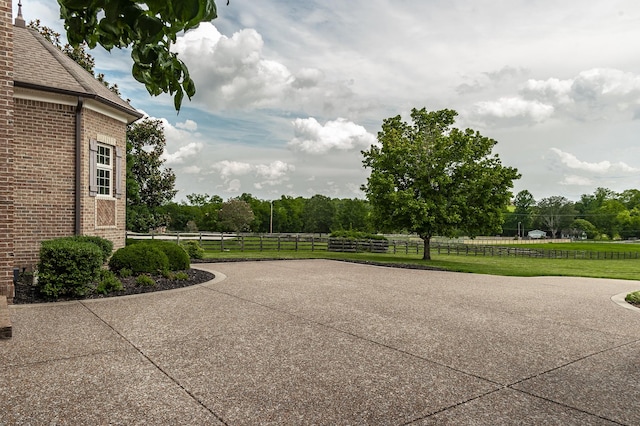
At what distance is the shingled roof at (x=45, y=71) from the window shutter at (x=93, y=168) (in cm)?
120

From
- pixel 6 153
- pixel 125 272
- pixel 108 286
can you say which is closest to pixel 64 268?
pixel 108 286

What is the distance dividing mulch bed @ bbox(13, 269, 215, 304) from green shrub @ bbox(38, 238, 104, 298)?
0.17 meters

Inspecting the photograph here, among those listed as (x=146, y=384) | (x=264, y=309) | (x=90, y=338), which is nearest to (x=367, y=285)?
(x=264, y=309)

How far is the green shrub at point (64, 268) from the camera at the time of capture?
8.66 metres

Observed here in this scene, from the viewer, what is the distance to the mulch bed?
28.4 ft

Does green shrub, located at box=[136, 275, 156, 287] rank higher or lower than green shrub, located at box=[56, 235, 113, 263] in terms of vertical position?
lower

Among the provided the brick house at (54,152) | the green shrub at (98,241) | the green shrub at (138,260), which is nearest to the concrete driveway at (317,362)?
the green shrub at (98,241)

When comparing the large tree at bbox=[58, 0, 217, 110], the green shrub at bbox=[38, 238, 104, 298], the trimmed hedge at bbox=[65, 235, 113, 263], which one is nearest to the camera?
the large tree at bbox=[58, 0, 217, 110]

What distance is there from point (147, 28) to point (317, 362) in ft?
14.3

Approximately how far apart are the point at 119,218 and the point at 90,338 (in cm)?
759

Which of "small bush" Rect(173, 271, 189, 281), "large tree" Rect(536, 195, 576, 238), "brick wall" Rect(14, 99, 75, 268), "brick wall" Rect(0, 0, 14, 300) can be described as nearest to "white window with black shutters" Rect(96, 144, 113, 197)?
"brick wall" Rect(14, 99, 75, 268)

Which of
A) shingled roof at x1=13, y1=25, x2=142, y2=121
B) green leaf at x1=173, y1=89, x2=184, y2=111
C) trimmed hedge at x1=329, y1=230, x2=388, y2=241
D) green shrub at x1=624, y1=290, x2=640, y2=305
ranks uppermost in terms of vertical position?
shingled roof at x1=13, y1=25, x2=142, y2=121

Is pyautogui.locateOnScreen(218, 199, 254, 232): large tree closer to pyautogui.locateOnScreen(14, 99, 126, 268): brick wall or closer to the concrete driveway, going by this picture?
pyautogui.locateOnScreen(14, 99, 126, 268): brick wall

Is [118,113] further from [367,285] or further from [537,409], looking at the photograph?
[537,409]
